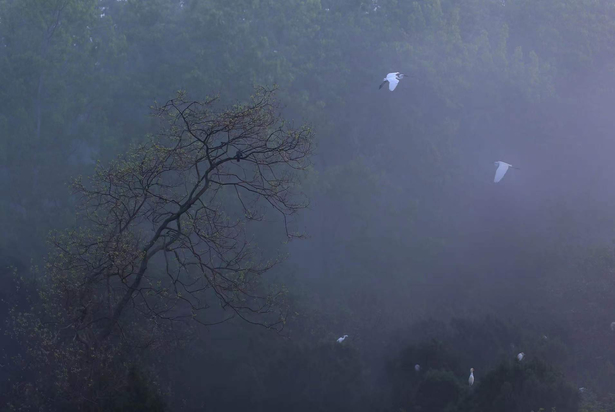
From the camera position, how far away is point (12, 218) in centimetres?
2261

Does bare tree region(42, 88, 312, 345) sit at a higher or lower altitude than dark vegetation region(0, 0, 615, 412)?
lower

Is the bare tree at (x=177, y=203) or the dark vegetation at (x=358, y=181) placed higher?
the dark vegetation at (x=358, y=181)

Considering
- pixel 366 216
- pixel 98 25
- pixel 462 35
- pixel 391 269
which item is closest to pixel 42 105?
pixel 98 25

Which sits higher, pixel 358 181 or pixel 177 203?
pixel 358 181

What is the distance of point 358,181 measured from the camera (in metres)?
24.2

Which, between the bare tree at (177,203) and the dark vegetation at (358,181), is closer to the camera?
the bare tree at (177,203)

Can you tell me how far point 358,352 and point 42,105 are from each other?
47.5ft

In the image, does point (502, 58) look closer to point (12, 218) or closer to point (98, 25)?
point (98, 25)

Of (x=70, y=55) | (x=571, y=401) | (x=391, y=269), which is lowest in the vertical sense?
(x=571, y=401)

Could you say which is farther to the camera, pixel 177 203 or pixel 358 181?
pixel 358 181

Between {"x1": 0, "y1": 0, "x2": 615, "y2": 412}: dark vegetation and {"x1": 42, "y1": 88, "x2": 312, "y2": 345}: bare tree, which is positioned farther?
{"x1": 0, "y1": 0, "x2": 615, "y2": 412}: dark vegetation

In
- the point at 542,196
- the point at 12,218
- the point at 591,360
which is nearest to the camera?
the point at 591,360

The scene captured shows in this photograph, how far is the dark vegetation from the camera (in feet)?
56.0

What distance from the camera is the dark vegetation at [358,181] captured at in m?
17.1
